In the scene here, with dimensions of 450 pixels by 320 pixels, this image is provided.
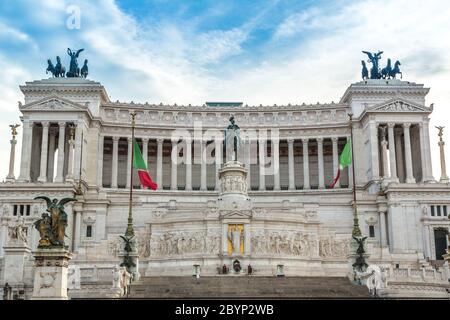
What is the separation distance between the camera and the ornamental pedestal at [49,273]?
32344 mm

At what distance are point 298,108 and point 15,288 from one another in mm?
60106

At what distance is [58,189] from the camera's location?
7762 centimetres

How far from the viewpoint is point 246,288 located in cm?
4497

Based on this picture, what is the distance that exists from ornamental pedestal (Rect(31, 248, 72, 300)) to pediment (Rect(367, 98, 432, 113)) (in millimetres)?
67335

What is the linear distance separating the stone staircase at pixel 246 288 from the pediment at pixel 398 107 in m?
48.3

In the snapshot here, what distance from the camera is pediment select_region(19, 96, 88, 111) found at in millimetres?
91188

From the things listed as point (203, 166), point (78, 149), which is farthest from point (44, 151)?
point (203, 166)

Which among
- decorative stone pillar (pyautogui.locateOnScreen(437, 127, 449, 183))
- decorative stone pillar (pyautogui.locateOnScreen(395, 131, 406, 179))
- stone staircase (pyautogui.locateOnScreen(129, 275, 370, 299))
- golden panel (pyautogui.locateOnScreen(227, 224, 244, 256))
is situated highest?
decorative stone pillar (pyautogui.locateOnScreen(395, 131, 406, 179))

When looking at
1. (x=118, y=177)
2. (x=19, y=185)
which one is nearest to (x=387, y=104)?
(x=118, y=177)

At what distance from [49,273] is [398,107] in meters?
70.2

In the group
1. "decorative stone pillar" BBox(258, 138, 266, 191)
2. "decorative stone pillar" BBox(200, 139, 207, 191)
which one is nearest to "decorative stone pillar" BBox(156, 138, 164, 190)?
"decorative stone pillar" BBox(200, 139, 207, 191)

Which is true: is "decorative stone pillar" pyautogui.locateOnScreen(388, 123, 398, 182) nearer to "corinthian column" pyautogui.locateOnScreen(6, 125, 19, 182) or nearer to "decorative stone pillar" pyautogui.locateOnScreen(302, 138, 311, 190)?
"decorative stone pillar" pyautogui.locateOnScreen(302, 138, 311, 190)
